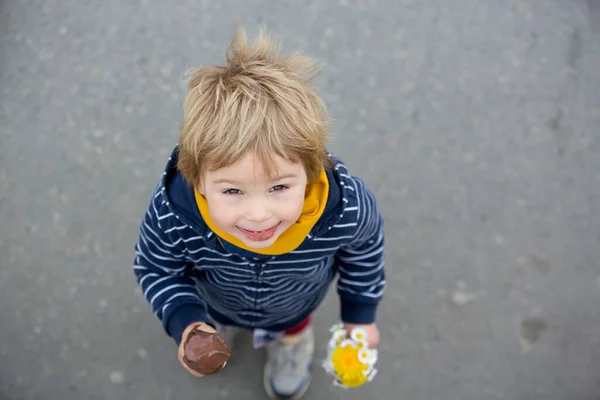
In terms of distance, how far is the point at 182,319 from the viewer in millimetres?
1358

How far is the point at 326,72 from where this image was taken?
235 centimetres

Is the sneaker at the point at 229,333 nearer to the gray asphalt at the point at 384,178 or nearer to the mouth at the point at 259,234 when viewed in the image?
the gray asphalt at the point at 384,178

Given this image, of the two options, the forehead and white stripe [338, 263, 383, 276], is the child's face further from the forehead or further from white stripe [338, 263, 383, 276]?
white stripe [338, 263, 383, 276]

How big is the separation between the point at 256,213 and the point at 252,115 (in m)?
0.17

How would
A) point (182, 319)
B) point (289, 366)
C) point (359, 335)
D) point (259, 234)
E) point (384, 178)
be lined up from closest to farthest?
point (259, 234), point (182, 319), point (359, 335), point (289, 366), point (384, 178)

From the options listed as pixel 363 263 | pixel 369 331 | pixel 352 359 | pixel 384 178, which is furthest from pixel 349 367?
pixel 384 178

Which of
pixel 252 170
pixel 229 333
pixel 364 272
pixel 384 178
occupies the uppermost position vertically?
pixel 384 178

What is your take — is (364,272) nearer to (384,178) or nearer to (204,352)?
(204,352)

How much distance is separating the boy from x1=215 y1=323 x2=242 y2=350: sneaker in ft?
0.41

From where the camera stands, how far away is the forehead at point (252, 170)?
103cm

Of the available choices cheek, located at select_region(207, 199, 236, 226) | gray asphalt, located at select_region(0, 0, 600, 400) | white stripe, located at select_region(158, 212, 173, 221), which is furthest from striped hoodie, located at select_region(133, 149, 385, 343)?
gray asphalt, located at select_region(0, 0, 600, 400)

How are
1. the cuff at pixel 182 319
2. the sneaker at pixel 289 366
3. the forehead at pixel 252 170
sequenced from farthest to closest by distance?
the sneaker at pixel 289 366 → the cuff at pixel 182 319 → the forehead at pixel 252 170

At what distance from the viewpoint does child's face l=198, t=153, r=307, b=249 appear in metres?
1.04

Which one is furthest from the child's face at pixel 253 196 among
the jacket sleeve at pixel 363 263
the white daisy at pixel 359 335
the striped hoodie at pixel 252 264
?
the white daisy at pixel 359 335
